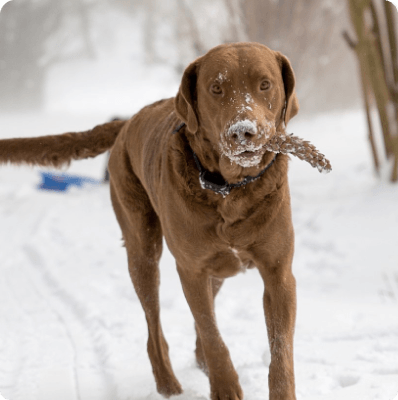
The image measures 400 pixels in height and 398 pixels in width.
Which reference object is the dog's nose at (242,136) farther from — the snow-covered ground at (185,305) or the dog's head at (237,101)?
the snow-covered ground at (185,305)

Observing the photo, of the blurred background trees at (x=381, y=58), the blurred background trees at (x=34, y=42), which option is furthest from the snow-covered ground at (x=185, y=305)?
the blurred background trees at (x=34, y=42)

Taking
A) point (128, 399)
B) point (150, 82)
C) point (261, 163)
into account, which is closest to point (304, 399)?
point (128, 399)

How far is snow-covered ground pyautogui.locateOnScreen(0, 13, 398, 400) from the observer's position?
10.9ft

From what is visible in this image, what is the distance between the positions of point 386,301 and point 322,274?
0.78 metres

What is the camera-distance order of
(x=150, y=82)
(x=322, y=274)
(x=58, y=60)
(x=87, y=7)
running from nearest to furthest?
1. (x=322, y=274)
2. (x=150, y=82)
3. (x=87, y=7)
4. (x=58, y=60)

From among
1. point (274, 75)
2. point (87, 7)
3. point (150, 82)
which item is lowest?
point (274, 75)

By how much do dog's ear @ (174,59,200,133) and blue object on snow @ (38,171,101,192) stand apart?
7.29m

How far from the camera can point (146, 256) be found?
3404 mm

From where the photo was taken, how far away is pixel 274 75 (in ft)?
8.11

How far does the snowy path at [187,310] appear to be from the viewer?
3299 mm

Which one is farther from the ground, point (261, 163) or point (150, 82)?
point (150, 82)

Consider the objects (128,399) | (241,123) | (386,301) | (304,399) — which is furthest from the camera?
(386,301)

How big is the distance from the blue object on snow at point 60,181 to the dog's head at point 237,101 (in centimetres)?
731

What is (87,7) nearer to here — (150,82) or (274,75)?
(150,82)
